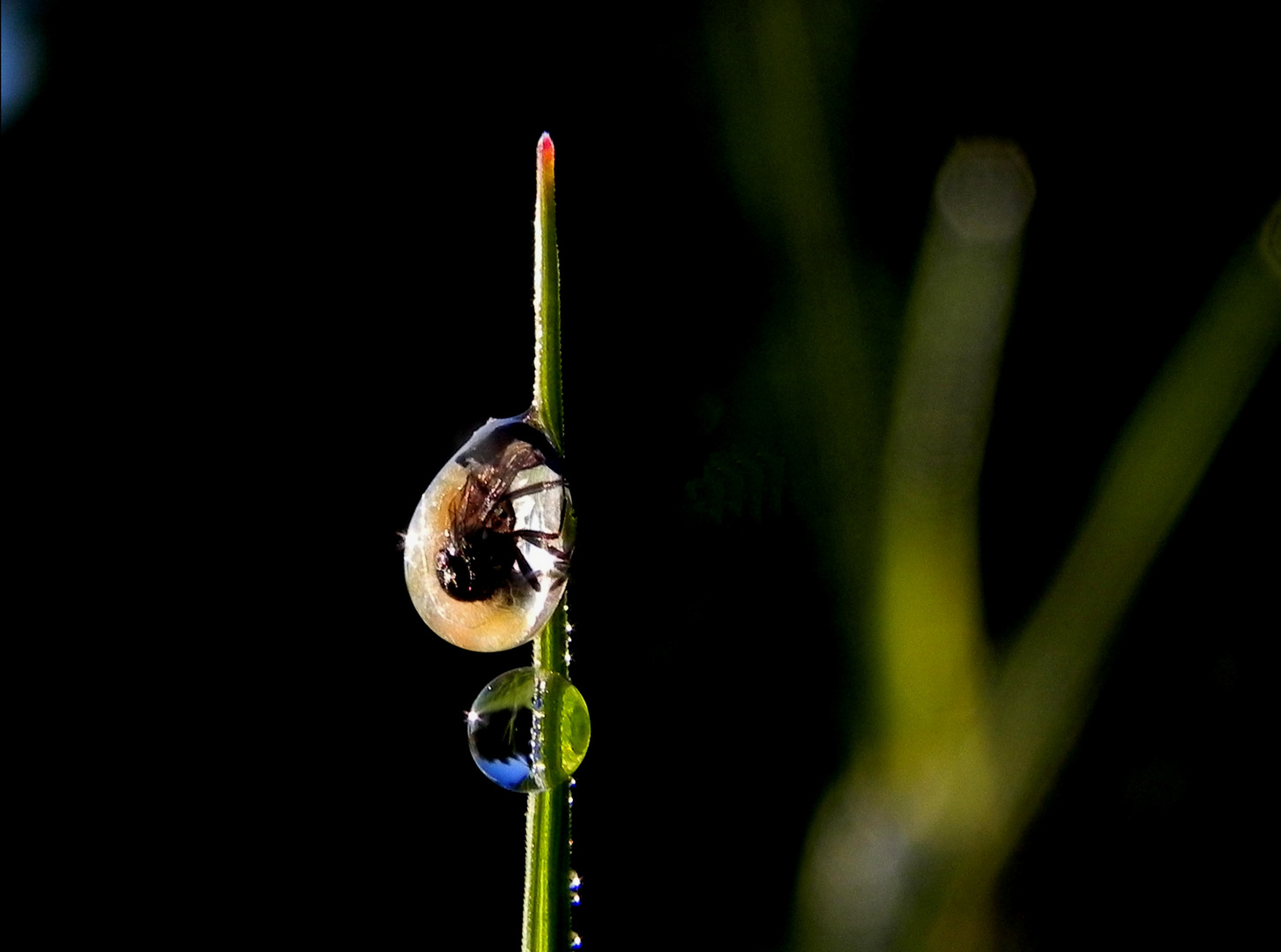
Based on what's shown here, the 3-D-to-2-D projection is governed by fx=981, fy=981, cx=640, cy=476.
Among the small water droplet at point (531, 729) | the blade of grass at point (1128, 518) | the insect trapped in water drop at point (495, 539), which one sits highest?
the blade of grass at point (1128, 518)

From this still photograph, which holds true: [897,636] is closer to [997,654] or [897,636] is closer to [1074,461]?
[997,654]

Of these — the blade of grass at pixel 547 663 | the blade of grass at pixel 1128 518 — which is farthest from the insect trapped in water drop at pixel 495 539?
the blade of grass at pixel 1128 518

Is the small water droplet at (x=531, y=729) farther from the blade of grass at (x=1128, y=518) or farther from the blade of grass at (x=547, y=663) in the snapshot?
the blade of grass at (x=1128, y=518)

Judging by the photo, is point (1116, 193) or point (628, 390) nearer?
point (1116, 193)

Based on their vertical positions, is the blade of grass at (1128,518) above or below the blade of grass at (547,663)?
above

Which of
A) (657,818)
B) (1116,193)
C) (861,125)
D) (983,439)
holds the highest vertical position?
(861,125)

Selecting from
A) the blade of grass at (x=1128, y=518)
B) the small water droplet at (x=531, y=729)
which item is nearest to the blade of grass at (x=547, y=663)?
the small water droplet at (x=531, y=729)

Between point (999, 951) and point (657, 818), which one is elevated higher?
point (657, 818)

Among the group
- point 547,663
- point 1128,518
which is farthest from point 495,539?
point 1128,518

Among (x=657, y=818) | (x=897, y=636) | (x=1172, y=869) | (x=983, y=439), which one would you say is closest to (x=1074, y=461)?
(x=983, y=439)

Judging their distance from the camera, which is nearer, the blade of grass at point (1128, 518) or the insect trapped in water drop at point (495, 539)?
the insect trapped in water drop at point (495, 539)
